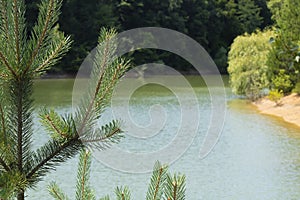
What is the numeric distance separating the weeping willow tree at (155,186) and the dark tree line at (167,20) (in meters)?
27.6

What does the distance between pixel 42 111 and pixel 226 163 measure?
7.94 m

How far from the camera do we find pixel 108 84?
1.50 meters

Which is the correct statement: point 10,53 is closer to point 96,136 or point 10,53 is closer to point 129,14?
point 96,136

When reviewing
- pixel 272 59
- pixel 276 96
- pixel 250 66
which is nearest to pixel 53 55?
pixel 276 96

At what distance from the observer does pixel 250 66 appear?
18203 mm

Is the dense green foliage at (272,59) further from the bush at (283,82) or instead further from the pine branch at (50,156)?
the pine branch at (50,156)

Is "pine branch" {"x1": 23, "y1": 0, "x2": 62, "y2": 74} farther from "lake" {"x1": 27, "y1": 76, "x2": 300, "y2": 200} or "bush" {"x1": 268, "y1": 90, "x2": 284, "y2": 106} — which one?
"bush" {"x1": 268, "y1": 90, "x2": 284, "y2": 106}

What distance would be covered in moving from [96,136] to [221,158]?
8.29 meters

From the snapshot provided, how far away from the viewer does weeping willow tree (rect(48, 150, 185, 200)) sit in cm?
139


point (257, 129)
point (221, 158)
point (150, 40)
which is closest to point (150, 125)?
point (257, 129)

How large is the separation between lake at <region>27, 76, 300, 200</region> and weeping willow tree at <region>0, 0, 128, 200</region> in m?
3.43

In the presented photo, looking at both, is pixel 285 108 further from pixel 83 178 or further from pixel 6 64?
pixel 6 64

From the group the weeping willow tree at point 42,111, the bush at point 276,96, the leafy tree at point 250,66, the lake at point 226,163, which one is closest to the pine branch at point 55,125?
the weeping willow tree at point 42,111

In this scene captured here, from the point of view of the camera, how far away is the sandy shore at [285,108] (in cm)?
1368
